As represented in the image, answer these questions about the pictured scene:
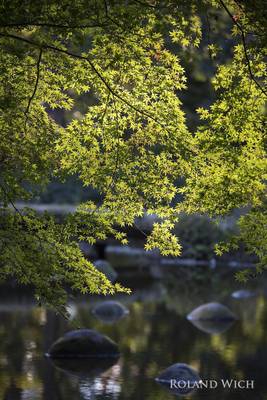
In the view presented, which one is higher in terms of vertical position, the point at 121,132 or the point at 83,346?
the point at 121,132

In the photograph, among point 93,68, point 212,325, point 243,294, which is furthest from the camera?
point 243,294

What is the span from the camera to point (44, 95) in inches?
425

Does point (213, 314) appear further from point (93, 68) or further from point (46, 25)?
point (46, 25)

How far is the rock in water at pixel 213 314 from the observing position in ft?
71.2

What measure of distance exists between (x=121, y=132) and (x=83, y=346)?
7.43 meters

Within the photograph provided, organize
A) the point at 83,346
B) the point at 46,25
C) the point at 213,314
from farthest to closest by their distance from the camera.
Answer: the point at 213,314
the point at 83,346
the point at 46,25

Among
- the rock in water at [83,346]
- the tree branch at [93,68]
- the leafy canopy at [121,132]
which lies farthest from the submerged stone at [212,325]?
the tree branch at [93,68]

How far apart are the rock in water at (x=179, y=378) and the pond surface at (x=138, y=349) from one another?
0.18m

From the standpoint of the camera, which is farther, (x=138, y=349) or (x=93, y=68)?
(x=138, y=349)

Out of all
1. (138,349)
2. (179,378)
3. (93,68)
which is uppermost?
(93,68)

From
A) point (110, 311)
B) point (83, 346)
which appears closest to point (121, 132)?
point (83, 346)

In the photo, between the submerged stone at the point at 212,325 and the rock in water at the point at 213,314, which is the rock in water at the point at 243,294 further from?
the submerged stone at the point at 212,325

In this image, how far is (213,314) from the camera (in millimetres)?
21703

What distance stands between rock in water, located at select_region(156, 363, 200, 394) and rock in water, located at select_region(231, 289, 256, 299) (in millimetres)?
11810
